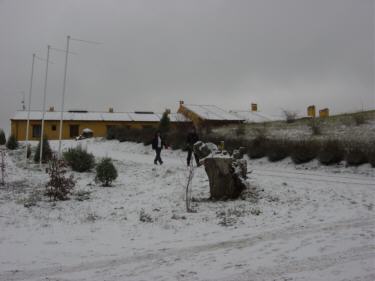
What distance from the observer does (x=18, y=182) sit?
10.7 meters

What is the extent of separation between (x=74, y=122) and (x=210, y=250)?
36.6 meters

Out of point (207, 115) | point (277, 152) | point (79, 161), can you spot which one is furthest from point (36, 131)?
point (277, 152)

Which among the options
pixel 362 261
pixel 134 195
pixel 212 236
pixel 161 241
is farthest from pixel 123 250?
pixel 134 195

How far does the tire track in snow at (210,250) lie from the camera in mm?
4156

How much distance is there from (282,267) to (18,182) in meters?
9.49

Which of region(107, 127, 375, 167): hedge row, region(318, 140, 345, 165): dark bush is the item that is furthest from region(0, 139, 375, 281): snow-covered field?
region(318, 140, 345, 165): dark bush

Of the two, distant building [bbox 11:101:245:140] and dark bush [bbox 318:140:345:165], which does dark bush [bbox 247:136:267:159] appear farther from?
distant building [bbox 11:101:245:140]

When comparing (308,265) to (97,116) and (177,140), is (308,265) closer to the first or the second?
(177,140)

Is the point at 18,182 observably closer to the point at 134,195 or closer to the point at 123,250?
the point at 134,195

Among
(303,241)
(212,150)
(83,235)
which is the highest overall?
(212,150)

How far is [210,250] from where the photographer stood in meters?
4.90

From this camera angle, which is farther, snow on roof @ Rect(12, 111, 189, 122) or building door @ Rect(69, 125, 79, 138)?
building door @ Rect(69, 125, 79, 138)

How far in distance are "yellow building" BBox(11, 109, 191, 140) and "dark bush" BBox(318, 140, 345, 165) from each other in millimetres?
22396

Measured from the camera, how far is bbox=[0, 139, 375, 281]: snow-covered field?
13.5 ft
